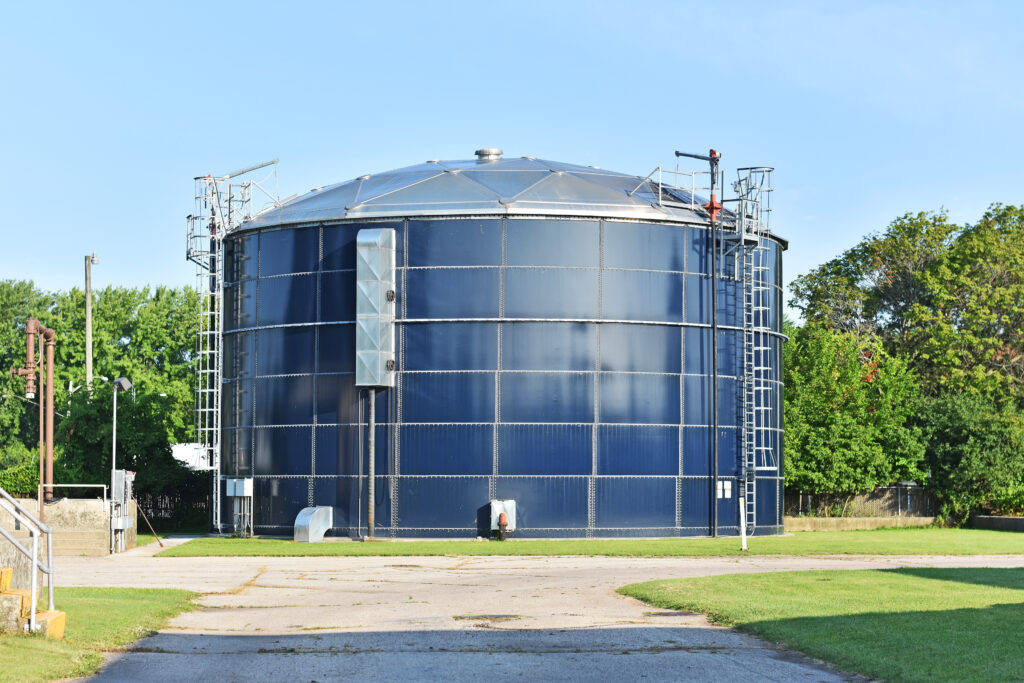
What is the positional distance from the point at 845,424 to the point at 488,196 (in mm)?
20940

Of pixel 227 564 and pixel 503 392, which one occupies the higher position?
pixel 503 392

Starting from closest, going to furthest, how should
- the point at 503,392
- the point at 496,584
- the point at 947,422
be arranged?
the point at 496,584, the point at 503,392, the point at 947,422

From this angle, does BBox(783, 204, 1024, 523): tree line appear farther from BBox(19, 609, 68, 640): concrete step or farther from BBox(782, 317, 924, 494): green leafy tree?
BBox(19, 609, 68, 640): concrete step

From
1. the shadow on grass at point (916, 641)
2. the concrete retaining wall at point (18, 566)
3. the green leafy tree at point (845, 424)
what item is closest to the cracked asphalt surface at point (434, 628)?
the shadow on grass at point (916, 641)

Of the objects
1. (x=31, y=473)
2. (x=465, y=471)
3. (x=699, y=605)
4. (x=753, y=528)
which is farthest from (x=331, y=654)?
(x=31, y=473)

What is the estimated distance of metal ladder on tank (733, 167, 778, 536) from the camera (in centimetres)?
4691

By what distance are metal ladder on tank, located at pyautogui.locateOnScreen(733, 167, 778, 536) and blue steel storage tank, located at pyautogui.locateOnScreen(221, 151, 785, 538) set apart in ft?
1.47

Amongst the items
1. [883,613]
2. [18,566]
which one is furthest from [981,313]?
[18,566]

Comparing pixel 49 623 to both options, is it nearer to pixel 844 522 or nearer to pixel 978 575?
pixel 978 575

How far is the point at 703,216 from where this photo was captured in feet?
154

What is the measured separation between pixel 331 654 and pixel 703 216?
108 ft

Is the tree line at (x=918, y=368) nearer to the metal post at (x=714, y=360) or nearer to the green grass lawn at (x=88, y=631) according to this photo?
the metal post at (x=714, y=360)

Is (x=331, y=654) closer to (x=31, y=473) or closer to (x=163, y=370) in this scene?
(x=31, y=473)

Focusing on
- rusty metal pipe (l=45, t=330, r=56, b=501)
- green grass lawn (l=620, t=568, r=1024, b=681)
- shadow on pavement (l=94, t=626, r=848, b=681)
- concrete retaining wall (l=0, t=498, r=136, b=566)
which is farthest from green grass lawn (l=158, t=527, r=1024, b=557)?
shadow on pavement (l=94, t=626, r=848, b=681)
